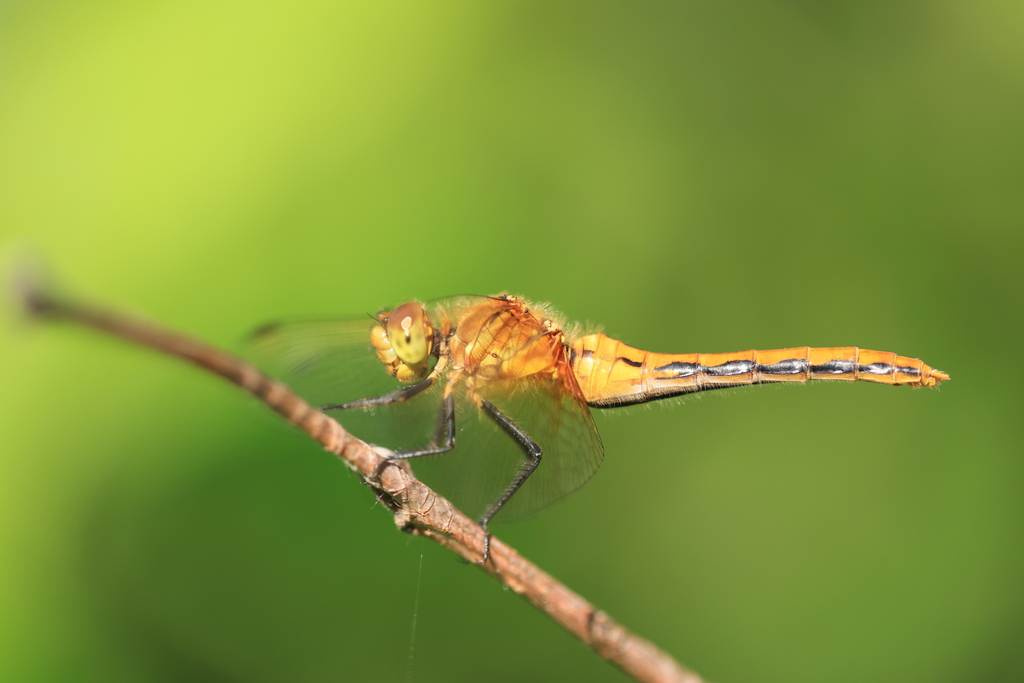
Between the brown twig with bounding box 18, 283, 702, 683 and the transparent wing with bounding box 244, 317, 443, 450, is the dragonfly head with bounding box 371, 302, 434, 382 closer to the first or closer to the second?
the transparent wing with bounding box 244, 317, 443, 450

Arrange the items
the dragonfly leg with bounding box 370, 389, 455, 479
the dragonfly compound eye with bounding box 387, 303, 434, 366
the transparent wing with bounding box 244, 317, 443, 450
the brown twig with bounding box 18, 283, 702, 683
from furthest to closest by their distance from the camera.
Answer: the transparent wing with bounding box 244, 317, 443, 450 → the dragonfly leg with bounding box 370, 389, 455, 479 → the dragonfly compound eye with bounding box 387, 303, 434, 366 → the brown twig with bounding box 18, 283, 702, 683

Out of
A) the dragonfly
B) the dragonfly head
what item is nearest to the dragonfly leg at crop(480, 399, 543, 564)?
the dragonfly

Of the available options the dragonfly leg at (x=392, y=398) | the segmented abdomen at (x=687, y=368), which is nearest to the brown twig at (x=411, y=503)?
the dragonfly leg at (x=392, y=398)

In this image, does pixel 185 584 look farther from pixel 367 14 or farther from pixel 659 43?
pixel 659 43

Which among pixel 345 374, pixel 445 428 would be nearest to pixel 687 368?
pixel 445 428

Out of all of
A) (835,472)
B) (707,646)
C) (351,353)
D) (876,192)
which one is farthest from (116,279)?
(876,192)

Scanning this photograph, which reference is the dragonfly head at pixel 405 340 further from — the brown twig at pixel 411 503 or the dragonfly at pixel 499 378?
the brown twig at pixel 411 503
